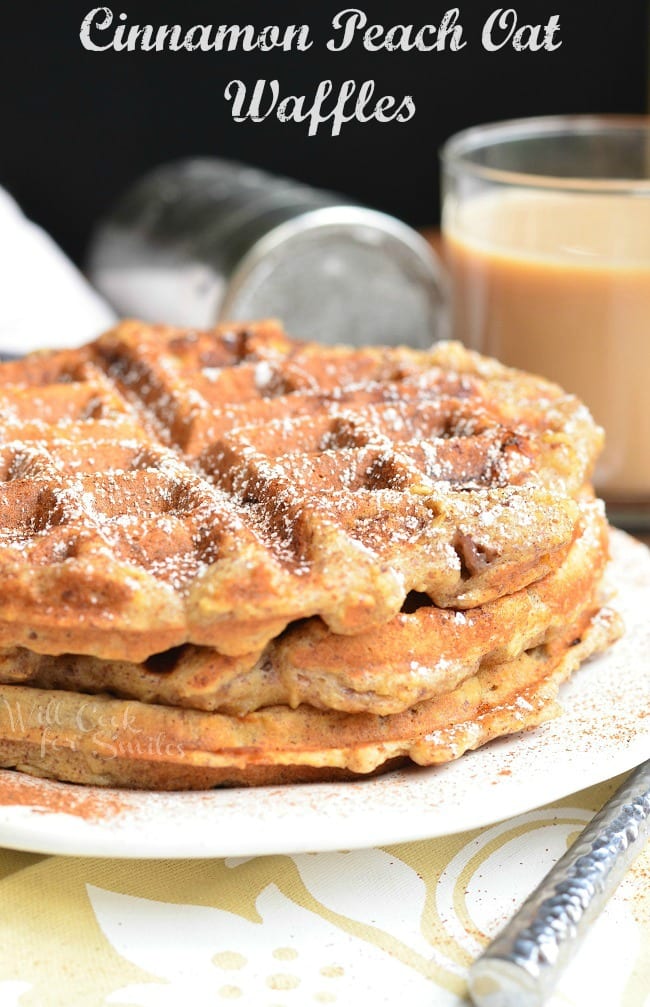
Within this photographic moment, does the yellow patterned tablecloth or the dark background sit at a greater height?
the dark background

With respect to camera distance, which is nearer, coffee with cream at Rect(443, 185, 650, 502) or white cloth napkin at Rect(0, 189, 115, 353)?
coffee with cream at Rect(443, 185, 650, 502)

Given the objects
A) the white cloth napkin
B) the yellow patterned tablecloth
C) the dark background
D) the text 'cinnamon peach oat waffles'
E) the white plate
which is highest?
the dark background

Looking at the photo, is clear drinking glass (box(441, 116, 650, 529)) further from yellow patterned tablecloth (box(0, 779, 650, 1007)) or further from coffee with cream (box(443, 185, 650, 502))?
yellow patterned tablecloth (box(0, 779, 650, 1007))

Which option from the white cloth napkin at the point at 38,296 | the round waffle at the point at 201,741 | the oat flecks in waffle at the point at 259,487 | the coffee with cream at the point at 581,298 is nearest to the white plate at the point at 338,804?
the round waffle at the point at 201,741

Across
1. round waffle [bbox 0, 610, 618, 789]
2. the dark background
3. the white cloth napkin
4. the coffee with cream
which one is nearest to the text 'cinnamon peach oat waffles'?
round waffle [bbox 0, 610, 618, 789]

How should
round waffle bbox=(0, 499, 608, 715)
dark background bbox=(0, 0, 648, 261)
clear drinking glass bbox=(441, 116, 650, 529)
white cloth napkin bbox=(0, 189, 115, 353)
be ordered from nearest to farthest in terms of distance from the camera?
round waffle bbox=(0, 499, 608, 715) < clear drinking glass bbox=(441, 116, 650, 529) < white cloth napkin bbox=(0, 189, 115, 353) < dark background bbox=(0, 0, 648, 261)

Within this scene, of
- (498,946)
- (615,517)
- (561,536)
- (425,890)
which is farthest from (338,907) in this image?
(615,517)
